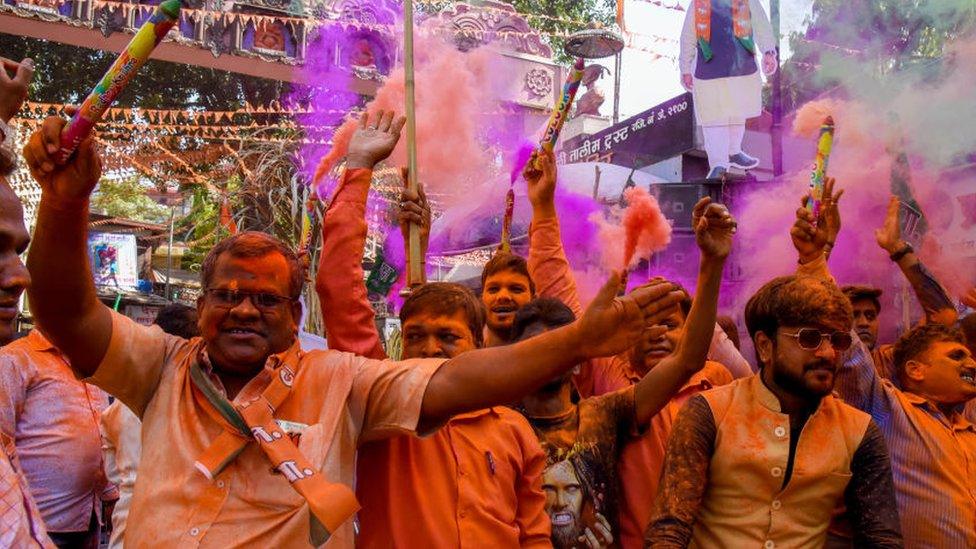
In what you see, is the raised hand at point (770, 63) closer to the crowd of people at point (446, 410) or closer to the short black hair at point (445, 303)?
the crowd of people at point (446, 410)

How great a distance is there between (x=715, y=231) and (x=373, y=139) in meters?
1.30

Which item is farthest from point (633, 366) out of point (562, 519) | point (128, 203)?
point (128, 203)

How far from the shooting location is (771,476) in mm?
2797

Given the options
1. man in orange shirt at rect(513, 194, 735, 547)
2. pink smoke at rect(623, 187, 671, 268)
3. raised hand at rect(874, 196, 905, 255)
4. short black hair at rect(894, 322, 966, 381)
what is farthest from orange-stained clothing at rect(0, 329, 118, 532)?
pink smoke at rect(623, 187, 671, 268)

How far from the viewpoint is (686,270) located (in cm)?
901

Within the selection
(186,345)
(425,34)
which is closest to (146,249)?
(425,34)

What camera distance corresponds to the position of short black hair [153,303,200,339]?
4.33 meters

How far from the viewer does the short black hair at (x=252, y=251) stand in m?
2.38

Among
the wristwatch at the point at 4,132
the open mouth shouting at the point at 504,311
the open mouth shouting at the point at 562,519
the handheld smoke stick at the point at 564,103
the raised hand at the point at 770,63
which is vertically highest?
the raised hand at the point at 770,63

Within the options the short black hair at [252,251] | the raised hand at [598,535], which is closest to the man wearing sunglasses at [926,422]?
the raised hand at [598,535]

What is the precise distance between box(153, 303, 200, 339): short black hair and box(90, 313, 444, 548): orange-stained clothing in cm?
201

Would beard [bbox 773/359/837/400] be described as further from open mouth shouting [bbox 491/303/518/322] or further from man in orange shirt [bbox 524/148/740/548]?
open mouth shouting [bbox 491/303/518/322]

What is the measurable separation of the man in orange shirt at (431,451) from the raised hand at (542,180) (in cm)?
149

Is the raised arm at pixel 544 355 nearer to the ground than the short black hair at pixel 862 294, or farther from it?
farther from it
